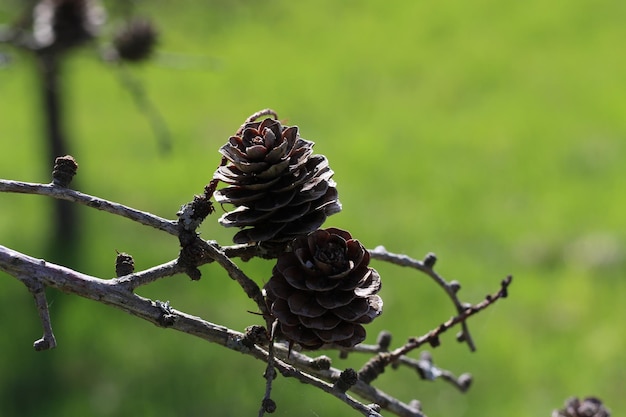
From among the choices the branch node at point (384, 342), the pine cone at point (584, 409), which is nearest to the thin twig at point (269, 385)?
the branch node at point (384, 342)

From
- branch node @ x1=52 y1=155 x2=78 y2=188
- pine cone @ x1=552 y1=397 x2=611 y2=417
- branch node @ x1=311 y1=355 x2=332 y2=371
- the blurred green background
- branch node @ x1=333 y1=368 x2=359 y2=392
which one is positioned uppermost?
the blurred green background

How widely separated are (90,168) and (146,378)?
8.34ft

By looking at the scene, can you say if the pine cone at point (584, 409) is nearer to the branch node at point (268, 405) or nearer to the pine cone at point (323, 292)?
the pine cone at point (323, 292)

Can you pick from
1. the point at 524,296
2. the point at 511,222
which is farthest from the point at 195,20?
the point at 524,296

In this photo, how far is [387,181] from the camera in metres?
5.92

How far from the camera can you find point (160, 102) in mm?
7512

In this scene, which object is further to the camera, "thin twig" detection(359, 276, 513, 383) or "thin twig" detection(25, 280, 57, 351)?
"thin twig" detection(359, 276, 513, 383)

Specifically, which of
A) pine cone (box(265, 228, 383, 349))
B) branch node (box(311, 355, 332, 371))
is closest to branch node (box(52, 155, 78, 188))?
pine cone (box(265, 228, 383, 349))

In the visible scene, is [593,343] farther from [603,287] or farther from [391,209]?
[391,209]

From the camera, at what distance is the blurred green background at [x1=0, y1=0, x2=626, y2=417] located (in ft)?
13.0

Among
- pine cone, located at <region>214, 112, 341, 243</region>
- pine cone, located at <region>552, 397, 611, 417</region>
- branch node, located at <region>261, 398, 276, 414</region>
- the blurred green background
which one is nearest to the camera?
branch node, located at <region>261, 398, 276, 414</region>

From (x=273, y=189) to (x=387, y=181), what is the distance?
4.88 meters

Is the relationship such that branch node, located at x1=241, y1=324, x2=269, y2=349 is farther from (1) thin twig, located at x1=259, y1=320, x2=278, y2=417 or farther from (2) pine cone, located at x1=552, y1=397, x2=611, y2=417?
(2) pine cone, located at x1=552, y1=397, x2=611, y2=417

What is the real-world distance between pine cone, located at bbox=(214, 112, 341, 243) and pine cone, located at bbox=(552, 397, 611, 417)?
0.61 metres
